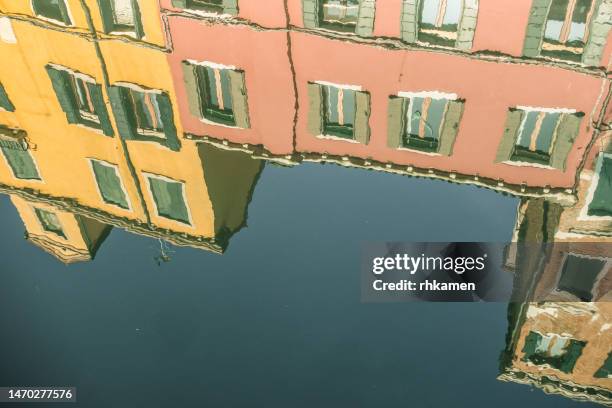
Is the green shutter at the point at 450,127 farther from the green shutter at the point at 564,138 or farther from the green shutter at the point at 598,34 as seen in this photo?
the green shutter at the point at 598,34

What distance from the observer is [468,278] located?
47.8 ft

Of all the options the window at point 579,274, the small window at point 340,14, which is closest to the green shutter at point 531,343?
the window at point 579,274

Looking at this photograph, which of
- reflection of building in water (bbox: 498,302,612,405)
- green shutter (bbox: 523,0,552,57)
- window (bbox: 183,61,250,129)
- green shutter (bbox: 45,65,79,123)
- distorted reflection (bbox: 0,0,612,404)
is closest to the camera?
reflection of building in water (bbox: 498,302,612,405)

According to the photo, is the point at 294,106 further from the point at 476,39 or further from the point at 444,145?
the point at 476,39

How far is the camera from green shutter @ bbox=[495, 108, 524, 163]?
16.4 metres

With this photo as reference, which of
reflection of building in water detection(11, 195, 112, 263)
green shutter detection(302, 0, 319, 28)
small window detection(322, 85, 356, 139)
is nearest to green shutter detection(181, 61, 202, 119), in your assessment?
green shutter detection(302, 0, 319, 28)

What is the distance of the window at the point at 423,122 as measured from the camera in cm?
1684

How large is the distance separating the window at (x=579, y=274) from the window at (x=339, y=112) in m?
6.82

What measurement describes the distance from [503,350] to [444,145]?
20.9ft

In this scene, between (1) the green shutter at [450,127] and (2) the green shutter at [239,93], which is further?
(2) the green shutter at [239,93]

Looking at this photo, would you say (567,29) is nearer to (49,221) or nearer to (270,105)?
(270,105)

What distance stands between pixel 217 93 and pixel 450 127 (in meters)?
7.45

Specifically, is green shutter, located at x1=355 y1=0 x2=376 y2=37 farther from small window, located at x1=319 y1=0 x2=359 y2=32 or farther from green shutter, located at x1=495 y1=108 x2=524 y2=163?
green shutter, located at x1=495 y1=108 x2=524 y2=163

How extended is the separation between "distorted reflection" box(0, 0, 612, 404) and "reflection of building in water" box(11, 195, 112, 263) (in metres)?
0.06
